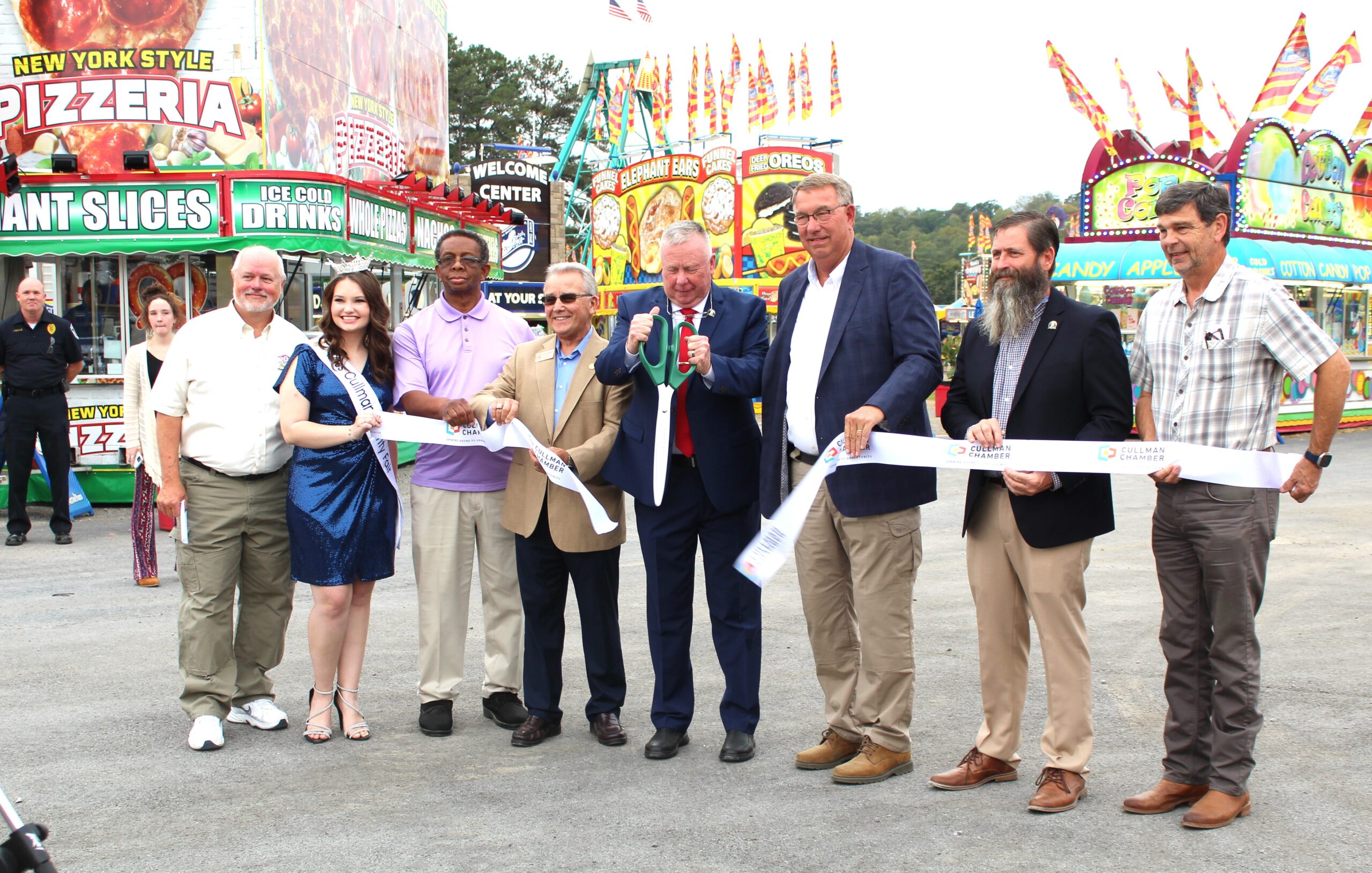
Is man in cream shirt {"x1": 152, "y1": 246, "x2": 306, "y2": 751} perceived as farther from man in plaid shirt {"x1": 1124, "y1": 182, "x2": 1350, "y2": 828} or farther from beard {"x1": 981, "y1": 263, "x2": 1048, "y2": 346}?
man in plaid shirt {"x1": 1124, "y1": 182, "x2": 1350, "y2": 828}

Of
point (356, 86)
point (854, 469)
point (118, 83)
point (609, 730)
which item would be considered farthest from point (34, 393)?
point (356, 86)

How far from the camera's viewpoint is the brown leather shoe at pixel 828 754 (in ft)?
14.1

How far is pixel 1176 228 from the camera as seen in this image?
148 inches

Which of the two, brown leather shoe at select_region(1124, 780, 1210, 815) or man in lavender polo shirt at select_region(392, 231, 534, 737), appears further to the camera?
man in lavender polo shirt at select_region(392, 231, 534, 737)

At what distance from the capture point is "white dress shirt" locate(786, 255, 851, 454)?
4.28 metres

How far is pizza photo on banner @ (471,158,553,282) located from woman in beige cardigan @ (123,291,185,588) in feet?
95.6

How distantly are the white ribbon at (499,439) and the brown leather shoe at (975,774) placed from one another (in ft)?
5.15

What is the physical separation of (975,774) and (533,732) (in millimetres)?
1741

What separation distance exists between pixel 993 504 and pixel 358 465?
251cm

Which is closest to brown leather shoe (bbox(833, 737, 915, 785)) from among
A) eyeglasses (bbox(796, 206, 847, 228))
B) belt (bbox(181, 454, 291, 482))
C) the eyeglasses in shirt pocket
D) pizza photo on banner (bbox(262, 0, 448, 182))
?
the eyeglasses in shirt pocket

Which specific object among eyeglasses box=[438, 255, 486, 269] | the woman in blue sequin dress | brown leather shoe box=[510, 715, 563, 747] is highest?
eyeglasses box=[438, 255, 486, 269]

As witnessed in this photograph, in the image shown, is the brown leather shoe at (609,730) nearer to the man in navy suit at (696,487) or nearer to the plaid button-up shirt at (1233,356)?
the man in navy suit at (696,487)

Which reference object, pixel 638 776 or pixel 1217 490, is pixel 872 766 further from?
pixel 1217 490

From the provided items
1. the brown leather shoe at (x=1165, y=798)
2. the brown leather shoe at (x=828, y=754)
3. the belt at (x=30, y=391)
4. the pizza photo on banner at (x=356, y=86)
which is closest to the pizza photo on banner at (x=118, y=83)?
the pizza photo on banner at (x=356, y=86)
